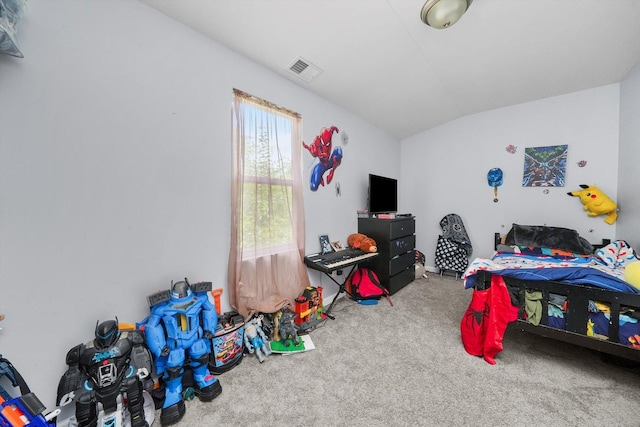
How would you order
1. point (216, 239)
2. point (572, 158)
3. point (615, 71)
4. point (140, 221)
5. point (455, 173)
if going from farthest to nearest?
point (455, 173)
point (572, 158)
point (615, 71)
point (216, 239)
point (140, 221)

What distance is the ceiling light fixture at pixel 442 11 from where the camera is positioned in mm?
1537

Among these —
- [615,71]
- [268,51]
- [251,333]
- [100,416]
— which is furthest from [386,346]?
[615,71]

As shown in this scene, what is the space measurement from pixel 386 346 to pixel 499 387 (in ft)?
2.55

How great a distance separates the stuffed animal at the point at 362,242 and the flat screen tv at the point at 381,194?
1.47 feet

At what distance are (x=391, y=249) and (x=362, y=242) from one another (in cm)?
40

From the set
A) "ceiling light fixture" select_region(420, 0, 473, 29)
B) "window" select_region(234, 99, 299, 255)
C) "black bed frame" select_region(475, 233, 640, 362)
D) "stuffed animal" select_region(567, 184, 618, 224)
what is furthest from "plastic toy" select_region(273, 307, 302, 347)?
"stuffed animal" select_region(567, 184, 618, 224)

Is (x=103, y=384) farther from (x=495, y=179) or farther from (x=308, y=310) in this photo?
(x=495, y=179)

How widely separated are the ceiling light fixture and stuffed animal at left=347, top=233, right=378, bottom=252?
2.20m

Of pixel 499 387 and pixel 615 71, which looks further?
pixel 615 71

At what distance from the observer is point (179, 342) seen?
138 cm

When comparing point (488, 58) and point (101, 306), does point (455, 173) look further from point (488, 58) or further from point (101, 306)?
point (101, 306)

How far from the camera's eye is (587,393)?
141 cm

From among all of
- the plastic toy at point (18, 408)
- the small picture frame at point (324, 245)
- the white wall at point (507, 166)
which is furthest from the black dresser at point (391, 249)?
the plastic toy at point (18, 408)

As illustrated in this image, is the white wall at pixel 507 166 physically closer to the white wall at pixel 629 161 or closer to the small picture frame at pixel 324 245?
the white wall at pixel 629 161
